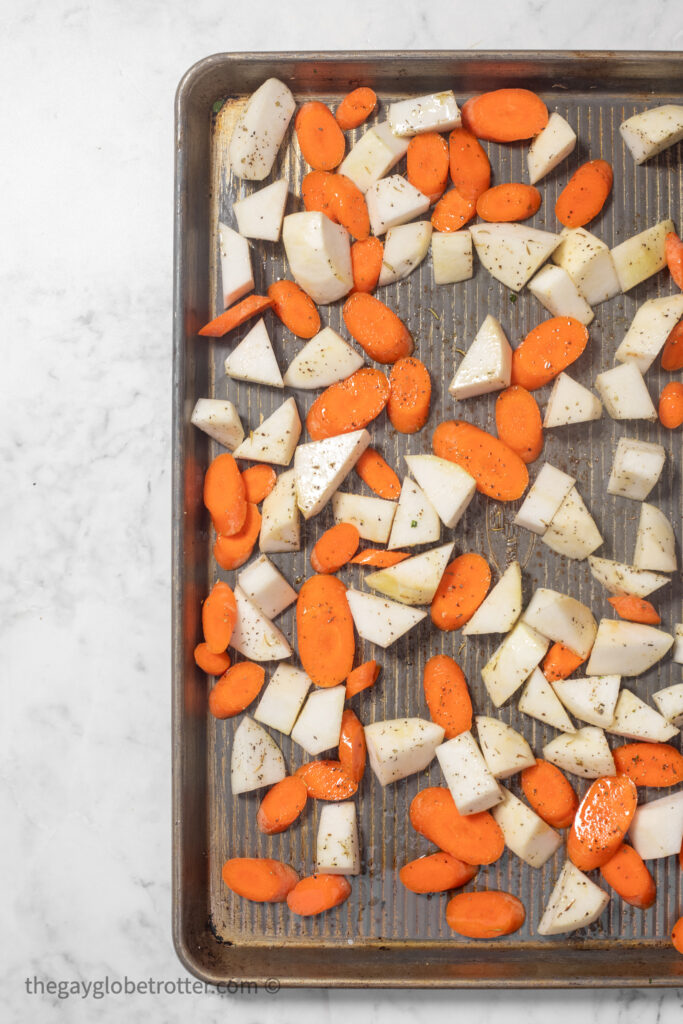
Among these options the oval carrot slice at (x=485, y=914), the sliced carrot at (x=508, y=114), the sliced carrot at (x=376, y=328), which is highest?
the sliced carrot at (x=508, y=114)

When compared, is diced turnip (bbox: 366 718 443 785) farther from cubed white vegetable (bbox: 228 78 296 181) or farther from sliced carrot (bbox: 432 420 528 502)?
cubed white vegetable (bbox: 228 78 296 181)

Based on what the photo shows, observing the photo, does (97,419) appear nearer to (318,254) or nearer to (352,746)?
(318,254)

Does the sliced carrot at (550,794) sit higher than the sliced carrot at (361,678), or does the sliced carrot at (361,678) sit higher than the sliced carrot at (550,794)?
the sliced carrot at (361,678)

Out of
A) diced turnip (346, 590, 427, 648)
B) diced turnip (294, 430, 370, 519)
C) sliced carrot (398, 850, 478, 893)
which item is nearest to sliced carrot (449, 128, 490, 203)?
diced turnip (294, 430, 370, 519)

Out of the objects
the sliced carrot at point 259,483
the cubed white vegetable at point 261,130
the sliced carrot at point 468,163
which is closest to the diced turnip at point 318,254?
the cubed white vegetable at point 261,130

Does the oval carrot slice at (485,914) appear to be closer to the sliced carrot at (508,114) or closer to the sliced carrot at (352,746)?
the sliced carrot at (352,746)

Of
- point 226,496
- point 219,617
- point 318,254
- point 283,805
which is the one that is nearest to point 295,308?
point 318,254
